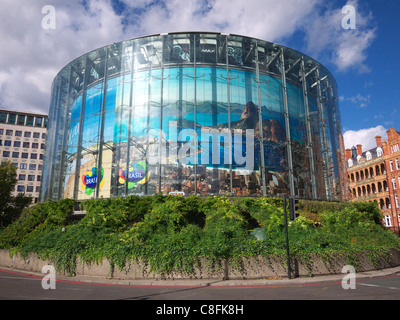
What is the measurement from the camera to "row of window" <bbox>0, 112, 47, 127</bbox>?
3113 inches

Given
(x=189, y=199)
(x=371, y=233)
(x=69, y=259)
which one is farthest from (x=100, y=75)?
(x=371, y=233)

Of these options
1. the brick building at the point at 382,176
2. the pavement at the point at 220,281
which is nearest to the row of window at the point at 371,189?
the brick building at the point at 382,176

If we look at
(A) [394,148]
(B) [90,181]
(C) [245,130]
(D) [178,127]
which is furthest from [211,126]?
(A) [394,148]

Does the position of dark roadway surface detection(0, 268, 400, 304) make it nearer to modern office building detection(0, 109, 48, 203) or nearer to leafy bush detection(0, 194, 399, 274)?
leafy bush detection(0, 194, 399, 274)

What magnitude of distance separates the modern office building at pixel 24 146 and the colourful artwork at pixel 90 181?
167ft

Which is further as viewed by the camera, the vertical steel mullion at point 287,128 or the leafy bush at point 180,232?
the vertical steel mullion at point 287,128

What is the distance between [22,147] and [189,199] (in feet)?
236

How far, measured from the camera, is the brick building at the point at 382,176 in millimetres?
57594

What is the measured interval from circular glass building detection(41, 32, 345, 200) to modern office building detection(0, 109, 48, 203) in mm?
45249

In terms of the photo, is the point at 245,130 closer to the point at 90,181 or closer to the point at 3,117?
the point at 90,181

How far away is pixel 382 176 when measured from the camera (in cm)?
6122

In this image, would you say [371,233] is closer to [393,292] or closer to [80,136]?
[393,292]

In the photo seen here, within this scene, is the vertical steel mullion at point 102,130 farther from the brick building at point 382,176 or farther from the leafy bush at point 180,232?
the brick building at point 382,176

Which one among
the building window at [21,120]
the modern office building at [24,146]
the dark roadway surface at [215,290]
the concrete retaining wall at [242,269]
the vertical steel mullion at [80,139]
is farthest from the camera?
the building window at [21,120]
